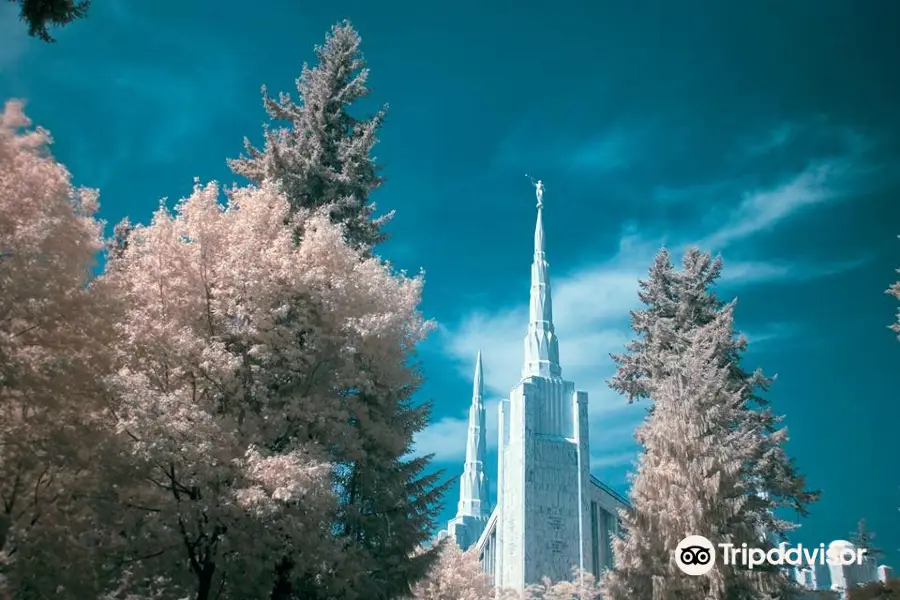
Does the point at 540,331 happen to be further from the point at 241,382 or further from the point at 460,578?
the point at 241,382

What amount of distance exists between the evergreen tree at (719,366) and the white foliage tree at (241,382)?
8.82 m

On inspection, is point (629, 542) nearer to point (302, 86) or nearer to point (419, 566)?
point (419, 566)

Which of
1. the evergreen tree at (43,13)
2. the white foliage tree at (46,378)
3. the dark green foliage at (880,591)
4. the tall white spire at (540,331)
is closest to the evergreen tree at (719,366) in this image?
the dark green foliage at (880,591)

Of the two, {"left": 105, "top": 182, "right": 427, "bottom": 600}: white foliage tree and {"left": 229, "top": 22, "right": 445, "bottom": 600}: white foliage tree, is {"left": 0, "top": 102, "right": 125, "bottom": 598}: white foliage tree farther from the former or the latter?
{"left": 229, "top": 22, "right": 445, "bottom": 600}: white foliage tree

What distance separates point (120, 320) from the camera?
1041 centimetres

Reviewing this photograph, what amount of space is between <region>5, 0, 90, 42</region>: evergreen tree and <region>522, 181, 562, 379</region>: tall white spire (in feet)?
154

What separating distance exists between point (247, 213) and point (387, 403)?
4440 millimetres

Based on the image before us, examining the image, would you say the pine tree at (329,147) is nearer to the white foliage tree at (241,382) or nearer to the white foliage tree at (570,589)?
the white foliage tree at (241,382)

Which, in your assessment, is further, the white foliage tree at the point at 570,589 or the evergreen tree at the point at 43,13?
the white foliage tree at the point at 570,589

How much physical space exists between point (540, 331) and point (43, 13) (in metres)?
49.2

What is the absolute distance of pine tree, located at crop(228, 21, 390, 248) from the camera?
1686cm

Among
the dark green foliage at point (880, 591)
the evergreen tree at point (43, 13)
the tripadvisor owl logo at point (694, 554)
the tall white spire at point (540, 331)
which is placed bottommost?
the dark green foliage at point (880, 591)

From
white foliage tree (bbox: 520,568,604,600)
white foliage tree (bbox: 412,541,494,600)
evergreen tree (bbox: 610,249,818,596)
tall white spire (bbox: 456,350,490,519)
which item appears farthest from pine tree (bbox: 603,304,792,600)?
tall white spire (bbox: 456,350,490,519)

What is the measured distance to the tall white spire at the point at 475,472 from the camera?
8294 cm
